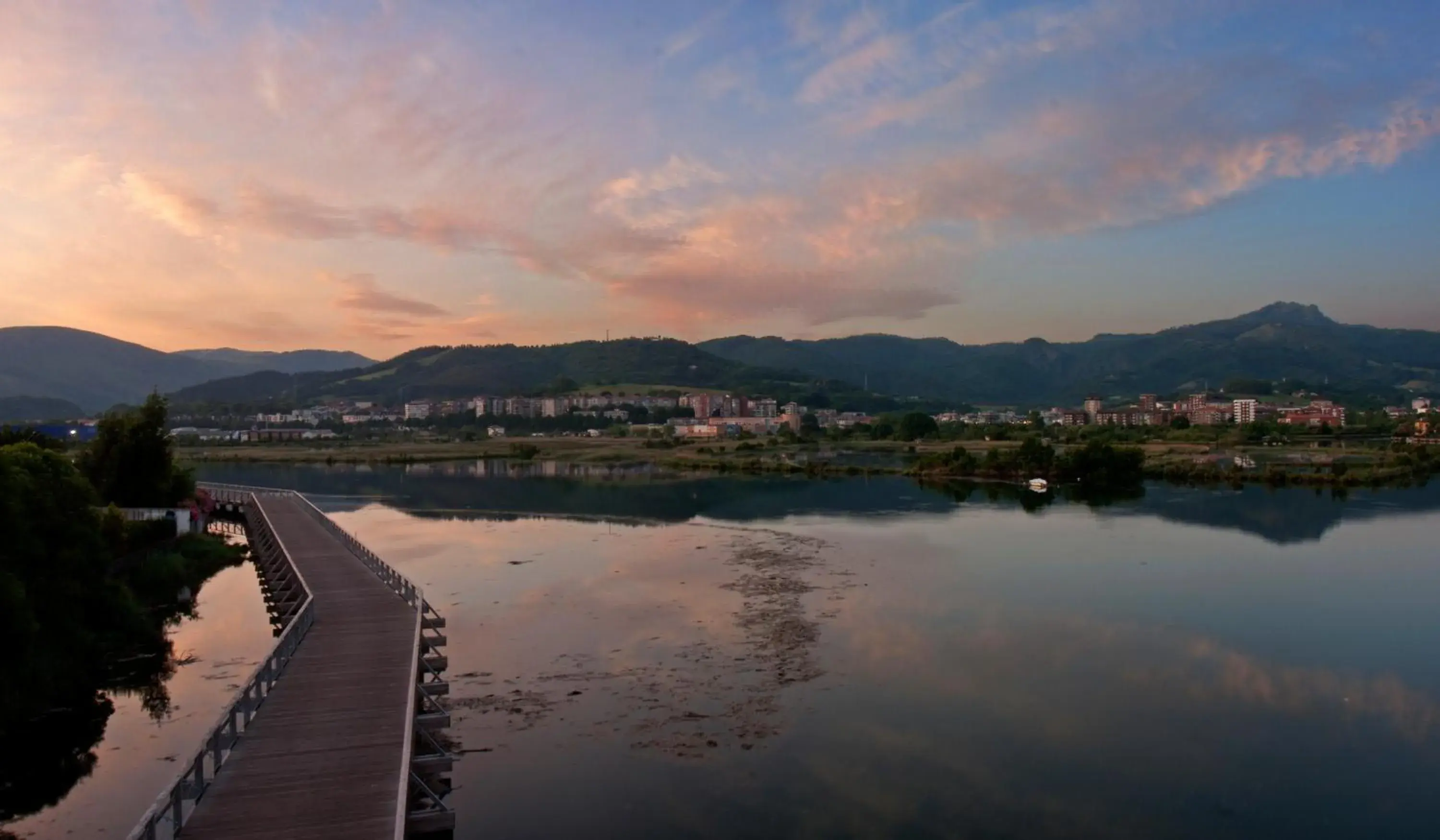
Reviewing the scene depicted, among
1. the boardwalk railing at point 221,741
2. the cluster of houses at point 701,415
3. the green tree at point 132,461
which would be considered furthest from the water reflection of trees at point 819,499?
the cluster of houses at point 701,415

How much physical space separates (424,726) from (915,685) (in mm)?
9383

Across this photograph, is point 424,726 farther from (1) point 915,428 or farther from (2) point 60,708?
(1) point 915,428

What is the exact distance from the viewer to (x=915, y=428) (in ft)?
375

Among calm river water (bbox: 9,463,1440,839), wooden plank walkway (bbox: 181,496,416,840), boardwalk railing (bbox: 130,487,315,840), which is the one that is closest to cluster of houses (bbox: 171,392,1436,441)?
calm river water (bbox: 9,463,1440,839)

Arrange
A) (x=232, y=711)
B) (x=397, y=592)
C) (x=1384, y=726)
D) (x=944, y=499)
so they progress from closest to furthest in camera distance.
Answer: (x=232, y=711)
(x=1384, y=726)
(x=397, y=592)
(x=944, y=499)

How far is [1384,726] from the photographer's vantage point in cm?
1702

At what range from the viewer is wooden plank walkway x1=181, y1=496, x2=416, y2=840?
10680mm

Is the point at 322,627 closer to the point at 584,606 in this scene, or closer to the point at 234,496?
the point at 584,606

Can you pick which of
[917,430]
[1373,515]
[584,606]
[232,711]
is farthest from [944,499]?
[917,430]

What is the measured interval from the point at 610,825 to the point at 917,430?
104 m

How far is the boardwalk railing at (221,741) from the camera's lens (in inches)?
398

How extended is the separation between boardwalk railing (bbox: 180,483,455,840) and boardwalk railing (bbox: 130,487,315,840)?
7.01ft

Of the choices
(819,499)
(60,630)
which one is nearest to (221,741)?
(60,630)

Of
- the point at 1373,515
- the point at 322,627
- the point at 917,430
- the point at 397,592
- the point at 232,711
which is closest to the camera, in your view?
the point at 232,711
